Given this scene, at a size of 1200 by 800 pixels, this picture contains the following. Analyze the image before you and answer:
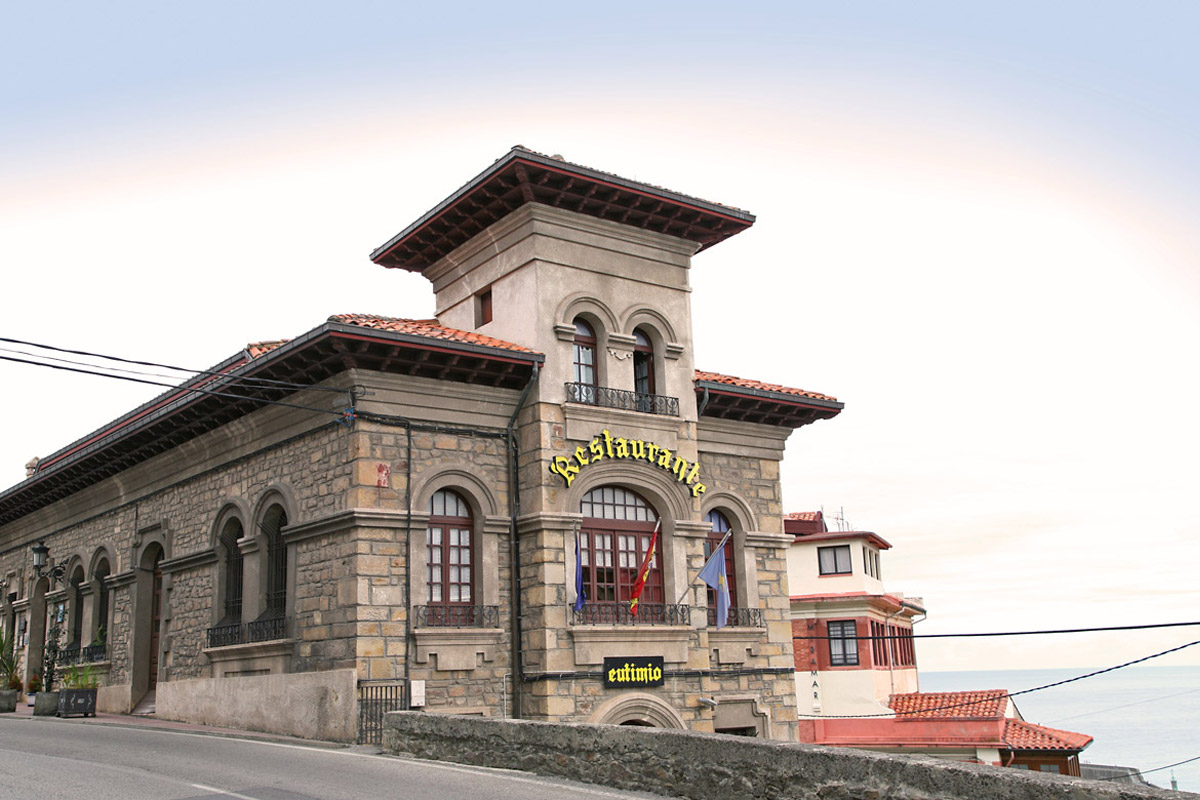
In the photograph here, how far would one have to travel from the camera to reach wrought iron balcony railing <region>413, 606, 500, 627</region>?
1872 centimetres

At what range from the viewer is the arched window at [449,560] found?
19.1 meters

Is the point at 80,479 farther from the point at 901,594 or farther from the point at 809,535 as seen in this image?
the point at 901,594

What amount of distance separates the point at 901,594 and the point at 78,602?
Result: 35.7 m

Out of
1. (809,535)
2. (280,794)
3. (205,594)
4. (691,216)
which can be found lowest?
(280,794)

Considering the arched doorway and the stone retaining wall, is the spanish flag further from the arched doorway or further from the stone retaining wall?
the arched doorway

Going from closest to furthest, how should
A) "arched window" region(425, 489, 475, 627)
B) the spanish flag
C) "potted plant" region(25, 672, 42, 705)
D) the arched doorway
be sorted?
1. "arched window" region(425, 489, 475, 627)
2. the spanish flag
3. the arched doorway
4. "potted plant" region(25, 672, 42, 705)

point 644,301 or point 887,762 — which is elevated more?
point 644,301

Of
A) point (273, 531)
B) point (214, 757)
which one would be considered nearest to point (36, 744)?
point (214, 757)

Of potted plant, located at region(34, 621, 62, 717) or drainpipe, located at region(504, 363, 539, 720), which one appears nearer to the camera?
drainpipe, located at region(504, 363, 539, 720)

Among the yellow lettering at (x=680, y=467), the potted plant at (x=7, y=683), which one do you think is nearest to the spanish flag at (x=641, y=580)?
the yellow lettering at (x=680, y=467)

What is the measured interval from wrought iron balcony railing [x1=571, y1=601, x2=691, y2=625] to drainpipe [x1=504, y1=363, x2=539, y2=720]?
1.04 m

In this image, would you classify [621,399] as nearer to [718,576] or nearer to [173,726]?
[718,576]

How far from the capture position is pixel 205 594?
73.6 ft

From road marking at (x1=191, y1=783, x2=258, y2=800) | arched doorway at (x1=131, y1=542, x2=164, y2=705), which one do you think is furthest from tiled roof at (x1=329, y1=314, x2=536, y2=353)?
arched doorway at (x1=131, y1=542, x2=164, y2=705)
